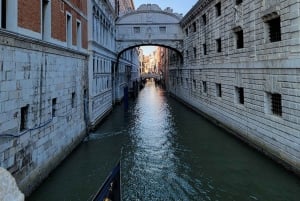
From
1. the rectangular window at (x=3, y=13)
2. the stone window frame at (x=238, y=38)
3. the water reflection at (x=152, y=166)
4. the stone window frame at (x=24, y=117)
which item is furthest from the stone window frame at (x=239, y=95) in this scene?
the rectangular window at (x=3, y=13)

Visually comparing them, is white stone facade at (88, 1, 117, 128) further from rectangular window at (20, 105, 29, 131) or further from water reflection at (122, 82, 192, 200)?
rectangular window at (20, 105, 29, 131)

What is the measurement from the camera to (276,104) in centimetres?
887

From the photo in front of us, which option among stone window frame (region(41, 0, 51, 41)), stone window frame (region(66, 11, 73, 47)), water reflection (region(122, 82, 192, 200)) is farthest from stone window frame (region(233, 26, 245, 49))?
stone window frame (region(41, 0, 51, 41))

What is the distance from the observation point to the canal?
255 inches

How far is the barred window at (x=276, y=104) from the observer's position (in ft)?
28.4

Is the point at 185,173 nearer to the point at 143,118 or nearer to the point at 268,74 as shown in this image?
the point at 268,74

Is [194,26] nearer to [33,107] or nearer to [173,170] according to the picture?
[173,170]

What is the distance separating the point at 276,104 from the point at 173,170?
153 inches

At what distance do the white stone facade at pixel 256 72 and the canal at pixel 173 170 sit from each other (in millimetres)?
727

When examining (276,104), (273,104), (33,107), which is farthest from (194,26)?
(33,107)

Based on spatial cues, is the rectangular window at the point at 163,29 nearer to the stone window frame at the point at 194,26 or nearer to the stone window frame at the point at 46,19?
the stone window frame at the point at 194,26

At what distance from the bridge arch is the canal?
1286cm

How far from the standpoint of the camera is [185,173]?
7.93 metres

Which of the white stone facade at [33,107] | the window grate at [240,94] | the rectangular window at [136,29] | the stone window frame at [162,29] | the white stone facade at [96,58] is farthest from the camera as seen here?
the stone window frame at [162,29]
